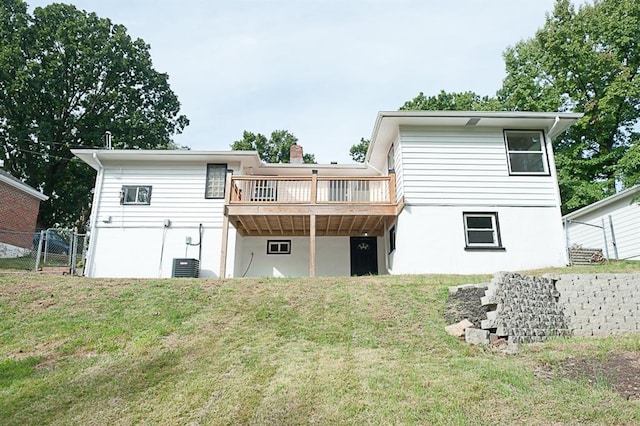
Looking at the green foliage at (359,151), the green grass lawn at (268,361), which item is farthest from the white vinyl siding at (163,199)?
the green foliage at (359,151)

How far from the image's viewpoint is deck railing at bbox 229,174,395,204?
38.0 feet

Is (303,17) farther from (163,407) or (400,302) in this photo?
(163,407)

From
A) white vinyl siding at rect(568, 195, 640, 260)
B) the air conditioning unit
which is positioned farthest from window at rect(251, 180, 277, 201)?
white vinyl siding at rect(568, 195, 640, 260)

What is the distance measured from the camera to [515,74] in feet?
72.5

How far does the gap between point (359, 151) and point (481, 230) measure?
17.3 metres

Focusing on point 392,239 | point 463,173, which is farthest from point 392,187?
point 463,173

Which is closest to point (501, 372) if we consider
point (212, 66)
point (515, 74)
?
point (212, 66)

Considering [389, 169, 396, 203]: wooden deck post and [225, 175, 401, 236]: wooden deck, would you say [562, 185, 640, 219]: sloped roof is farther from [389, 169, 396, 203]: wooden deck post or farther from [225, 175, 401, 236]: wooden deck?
[225, 175, 401, 236]: wooden deck

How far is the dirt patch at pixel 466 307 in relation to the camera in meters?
6.80

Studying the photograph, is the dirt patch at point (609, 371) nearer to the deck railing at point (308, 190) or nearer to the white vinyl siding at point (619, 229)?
the deck railing at point (308, 190)

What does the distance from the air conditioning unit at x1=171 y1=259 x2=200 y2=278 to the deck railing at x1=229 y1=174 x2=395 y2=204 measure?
2214 millimetres

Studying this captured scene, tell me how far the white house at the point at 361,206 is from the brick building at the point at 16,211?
4.42 metres

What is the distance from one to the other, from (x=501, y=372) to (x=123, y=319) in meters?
5.90

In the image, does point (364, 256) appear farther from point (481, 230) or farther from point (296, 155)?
point (296, 155)
